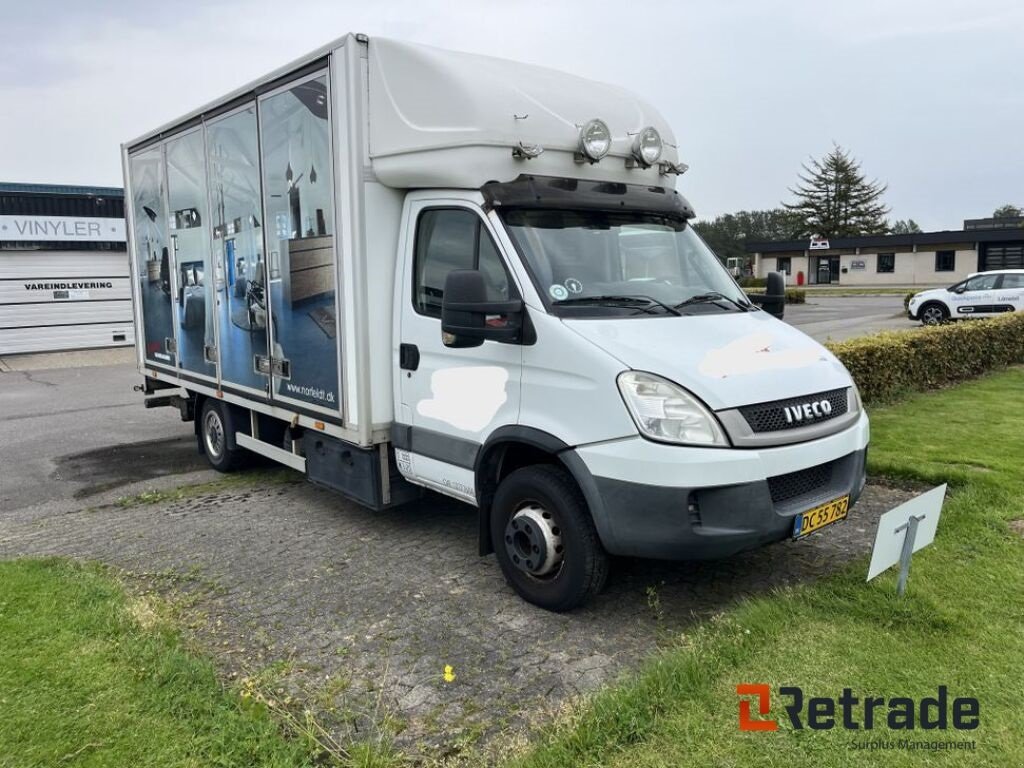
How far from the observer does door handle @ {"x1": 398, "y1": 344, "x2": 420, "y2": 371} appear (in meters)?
4.99

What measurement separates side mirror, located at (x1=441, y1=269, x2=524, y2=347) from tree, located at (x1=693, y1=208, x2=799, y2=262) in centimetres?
8008

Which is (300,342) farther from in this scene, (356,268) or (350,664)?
(350,664)

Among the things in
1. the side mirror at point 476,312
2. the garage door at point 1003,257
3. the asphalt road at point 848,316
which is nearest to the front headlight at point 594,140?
the side mirror at point 476,312

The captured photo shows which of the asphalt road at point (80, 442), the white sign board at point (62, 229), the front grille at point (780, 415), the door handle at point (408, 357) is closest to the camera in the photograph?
the front grille at point (780, 415)

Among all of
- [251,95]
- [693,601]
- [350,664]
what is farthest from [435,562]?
[251,95]

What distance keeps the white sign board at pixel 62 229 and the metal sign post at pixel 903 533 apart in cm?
2084

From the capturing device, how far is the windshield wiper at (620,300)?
4289mm

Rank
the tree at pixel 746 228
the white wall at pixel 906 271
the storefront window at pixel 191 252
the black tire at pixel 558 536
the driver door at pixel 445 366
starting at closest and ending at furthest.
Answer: the black tire at pixel 558 536 < the driver door at pixel 445 366 < the storefront window at pixel 191 252 < the white wall at pixel 906 271 < the tree at pixel 746 228

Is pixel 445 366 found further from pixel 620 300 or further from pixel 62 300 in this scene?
pixel 62 300

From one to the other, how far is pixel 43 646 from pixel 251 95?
4.13 m

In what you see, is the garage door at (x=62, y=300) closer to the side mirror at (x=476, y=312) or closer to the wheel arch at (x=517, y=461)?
the wheel arch at (x=517, y=461)

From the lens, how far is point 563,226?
4590 millimetres

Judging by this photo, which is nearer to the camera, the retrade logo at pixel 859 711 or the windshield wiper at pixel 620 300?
the retrade logo at pixel 859 711

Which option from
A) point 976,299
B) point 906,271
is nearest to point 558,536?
point 976,299
